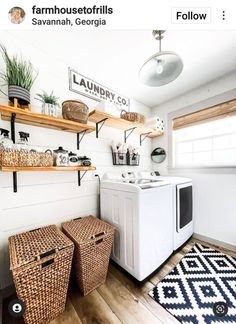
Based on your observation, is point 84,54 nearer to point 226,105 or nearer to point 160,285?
point 226,105

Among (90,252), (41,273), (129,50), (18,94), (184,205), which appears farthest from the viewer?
(184,205)

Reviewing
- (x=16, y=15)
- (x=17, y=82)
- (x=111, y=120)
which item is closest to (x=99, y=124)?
(x=111, y=120)

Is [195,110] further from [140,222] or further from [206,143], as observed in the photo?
[140,222]

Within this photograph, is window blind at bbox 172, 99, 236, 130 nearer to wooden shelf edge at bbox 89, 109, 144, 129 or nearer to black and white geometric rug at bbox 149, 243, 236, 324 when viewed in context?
wooden shelf edge at bbox 89, 109, 144, 129

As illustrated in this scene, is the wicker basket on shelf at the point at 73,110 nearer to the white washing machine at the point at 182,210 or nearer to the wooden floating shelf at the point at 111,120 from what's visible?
the wooden floating shelf at the point at 111,120

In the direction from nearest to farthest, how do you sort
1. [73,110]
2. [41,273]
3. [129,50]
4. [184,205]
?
[41,273] → [73,110] → [129,50] → [184,205]

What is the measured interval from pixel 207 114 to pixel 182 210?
1394mm

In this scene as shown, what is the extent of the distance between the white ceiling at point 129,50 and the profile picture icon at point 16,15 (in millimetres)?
232

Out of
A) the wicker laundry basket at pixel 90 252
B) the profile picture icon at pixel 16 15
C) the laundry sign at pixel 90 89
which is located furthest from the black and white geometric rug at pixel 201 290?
the profile picture icon at pixel 16 15

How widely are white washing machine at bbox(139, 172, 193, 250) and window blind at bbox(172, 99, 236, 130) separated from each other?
91cm

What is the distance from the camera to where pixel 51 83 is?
1590 millimetres

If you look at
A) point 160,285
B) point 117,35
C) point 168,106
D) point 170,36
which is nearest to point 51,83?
point 117,35

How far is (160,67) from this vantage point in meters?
1.17

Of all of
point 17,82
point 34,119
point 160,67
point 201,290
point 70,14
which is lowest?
point 201,290
